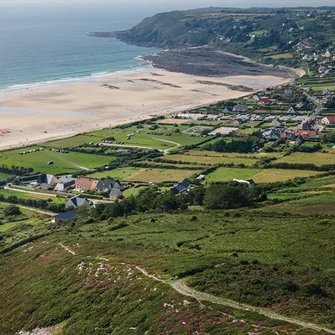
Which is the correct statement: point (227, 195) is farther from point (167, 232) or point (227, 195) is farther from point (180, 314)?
point (180, 314)

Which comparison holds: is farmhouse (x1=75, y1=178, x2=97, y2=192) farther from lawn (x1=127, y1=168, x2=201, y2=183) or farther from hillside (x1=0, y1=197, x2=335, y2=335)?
hillside (x1=0, y1=197, x2=335, y2=335)

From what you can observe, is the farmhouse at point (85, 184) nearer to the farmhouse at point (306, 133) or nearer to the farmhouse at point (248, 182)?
the farmhouse at point (248, 182)

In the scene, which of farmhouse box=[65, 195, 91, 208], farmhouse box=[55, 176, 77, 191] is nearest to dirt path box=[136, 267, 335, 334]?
farmhouse box=[65, 195, 91, 208]

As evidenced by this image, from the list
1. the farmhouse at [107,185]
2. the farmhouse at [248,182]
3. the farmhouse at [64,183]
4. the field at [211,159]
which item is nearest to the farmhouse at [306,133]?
the field at [211,159]

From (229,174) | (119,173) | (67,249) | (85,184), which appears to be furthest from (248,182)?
(67,249)

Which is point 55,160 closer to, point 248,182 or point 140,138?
point 140,138

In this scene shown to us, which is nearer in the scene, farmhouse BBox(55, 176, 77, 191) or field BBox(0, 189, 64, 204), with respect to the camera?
field BBox(0, 189, 64, 204)
